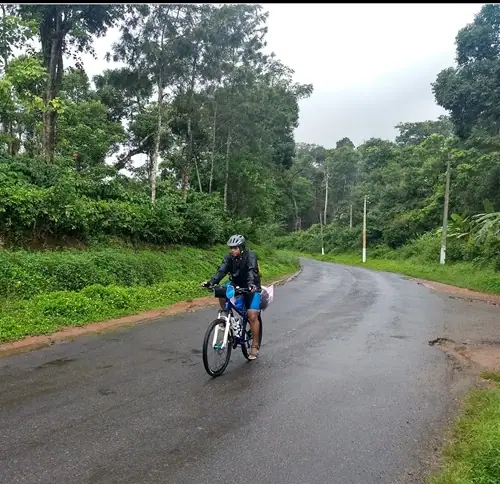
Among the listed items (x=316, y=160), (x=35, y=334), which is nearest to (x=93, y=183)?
(x=35, y=334)

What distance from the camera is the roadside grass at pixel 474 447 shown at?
3453 millimetres

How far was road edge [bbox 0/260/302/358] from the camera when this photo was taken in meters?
7.03

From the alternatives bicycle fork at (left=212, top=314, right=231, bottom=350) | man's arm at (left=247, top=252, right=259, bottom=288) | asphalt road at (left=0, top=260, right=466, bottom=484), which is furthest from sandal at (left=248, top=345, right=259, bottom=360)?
man's arm at (left=247, top=252, right=259, bottom=288)

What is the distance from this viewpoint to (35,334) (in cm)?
775

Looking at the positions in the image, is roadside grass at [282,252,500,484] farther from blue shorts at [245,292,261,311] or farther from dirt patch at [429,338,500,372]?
blue shorts at [245,292,261,311]

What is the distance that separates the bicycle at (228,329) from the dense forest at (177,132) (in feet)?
20.6

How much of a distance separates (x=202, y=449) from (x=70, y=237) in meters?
10.9

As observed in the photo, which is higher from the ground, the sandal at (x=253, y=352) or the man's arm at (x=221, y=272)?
the man's arm at (x=221, y=272)

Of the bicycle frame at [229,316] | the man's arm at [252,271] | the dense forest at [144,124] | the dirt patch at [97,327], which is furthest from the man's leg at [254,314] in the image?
the dense forest at [144,124]

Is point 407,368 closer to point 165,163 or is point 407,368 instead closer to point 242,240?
point 242,240

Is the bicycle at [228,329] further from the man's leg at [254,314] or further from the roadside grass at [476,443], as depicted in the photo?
the roadside grass at [476,443]

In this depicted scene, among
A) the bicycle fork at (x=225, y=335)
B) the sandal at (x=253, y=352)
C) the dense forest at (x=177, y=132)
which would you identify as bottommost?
the sandal at (x=253, y=352)

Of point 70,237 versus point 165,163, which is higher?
point 165,163

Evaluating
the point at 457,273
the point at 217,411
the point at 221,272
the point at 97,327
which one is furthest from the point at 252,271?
the point at 457,273
